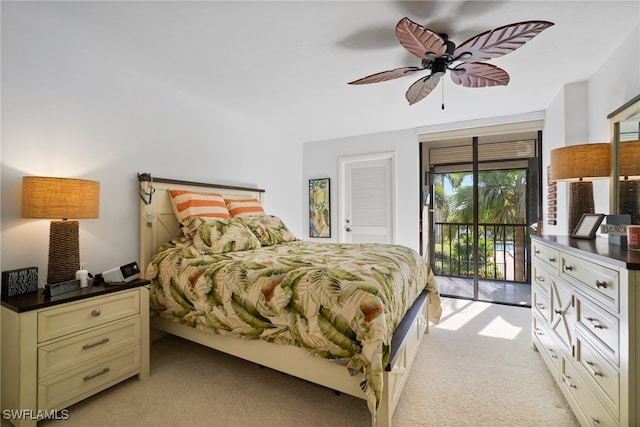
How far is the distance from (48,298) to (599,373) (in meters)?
2.77

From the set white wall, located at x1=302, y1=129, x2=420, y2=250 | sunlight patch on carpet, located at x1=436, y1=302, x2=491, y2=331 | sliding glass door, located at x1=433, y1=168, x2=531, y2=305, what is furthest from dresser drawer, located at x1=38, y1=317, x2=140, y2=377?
sliding glass door, located at x1=433, y1=168, x2=531, y2=305

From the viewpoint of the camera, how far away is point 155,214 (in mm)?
2520

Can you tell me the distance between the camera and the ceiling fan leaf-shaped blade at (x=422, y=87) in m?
2.02

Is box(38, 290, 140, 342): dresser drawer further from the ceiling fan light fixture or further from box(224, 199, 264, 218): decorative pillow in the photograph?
the ceiling fan light fixture

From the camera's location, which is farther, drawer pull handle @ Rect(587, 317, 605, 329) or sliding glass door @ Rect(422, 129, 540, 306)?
sliding glass door @ Rect(422, 129, 540, 306)

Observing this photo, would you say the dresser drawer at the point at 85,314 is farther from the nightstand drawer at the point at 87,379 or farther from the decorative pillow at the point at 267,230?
the decorative pillow at the point at 267,230

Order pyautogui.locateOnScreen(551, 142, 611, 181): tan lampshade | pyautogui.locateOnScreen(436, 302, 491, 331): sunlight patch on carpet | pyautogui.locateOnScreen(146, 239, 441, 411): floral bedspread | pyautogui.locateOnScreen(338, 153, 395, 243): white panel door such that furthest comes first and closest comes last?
pyautogui.locateOnScreen(338, 153, 395, 243): white panel door → pyautogui.locateOnScreen(436, 302, 491, 331): sunlight patch on carpet → pyautogui.locateOnScreen(551, 142, 611, 181): tan lampshade → pyautogui.locateOnScreen(146, 239, 441, 411): floral bedspread

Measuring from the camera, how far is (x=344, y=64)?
2320 millimetres

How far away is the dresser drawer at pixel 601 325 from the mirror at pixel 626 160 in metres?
0.90

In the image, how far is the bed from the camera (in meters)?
1.41

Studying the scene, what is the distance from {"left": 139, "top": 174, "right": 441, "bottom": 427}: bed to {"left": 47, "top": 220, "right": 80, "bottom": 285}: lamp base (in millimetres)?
509

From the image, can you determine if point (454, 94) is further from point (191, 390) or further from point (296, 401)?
point (191, 390)

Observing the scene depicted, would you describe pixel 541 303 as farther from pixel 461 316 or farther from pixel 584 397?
pixel 461 316

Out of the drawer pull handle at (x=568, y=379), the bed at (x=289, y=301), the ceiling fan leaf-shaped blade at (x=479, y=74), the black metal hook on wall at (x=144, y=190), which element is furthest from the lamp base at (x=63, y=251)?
the drawer pull handle at (x=568, y=379)
